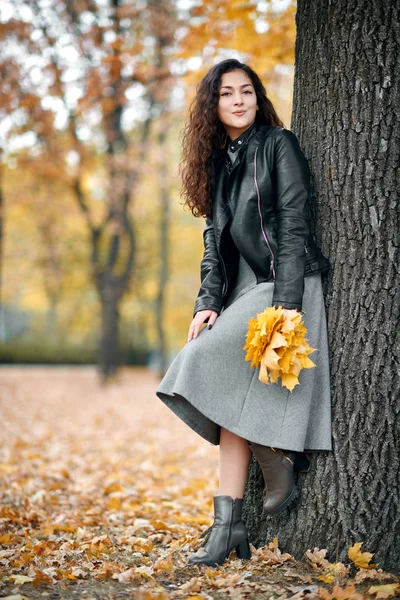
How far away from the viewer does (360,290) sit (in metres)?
2.96

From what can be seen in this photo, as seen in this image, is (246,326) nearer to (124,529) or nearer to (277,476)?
(277,476)

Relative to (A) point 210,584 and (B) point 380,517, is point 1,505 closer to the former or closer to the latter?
(A) point 210,584

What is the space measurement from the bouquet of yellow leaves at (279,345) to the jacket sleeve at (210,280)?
347mm

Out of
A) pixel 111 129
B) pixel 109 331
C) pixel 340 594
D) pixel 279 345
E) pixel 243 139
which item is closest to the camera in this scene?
pixel 340 594

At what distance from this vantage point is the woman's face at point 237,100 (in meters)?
3.27

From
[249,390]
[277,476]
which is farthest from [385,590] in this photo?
[249,390]

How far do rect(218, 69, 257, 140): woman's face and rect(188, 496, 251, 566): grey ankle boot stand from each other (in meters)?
1.88

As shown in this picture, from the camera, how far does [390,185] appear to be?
9.59 ft

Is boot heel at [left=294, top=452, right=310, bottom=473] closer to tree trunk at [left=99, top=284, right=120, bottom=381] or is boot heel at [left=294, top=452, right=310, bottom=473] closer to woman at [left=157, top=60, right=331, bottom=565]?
woman at [left=157, top=60, right=331, bottom=565]

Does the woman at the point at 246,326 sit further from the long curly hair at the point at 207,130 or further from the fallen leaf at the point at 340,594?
the fallen leaf at the point at 340,594

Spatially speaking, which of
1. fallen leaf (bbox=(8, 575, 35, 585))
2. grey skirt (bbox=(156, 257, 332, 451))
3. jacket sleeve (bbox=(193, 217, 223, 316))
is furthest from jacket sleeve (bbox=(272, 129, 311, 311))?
fallen leaf (bbox=(8, 575, 35, 585))

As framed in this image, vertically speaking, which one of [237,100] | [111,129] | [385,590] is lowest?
[385,590]

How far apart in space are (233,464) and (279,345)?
0.69 meters

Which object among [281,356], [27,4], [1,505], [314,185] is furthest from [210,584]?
[27,4]
